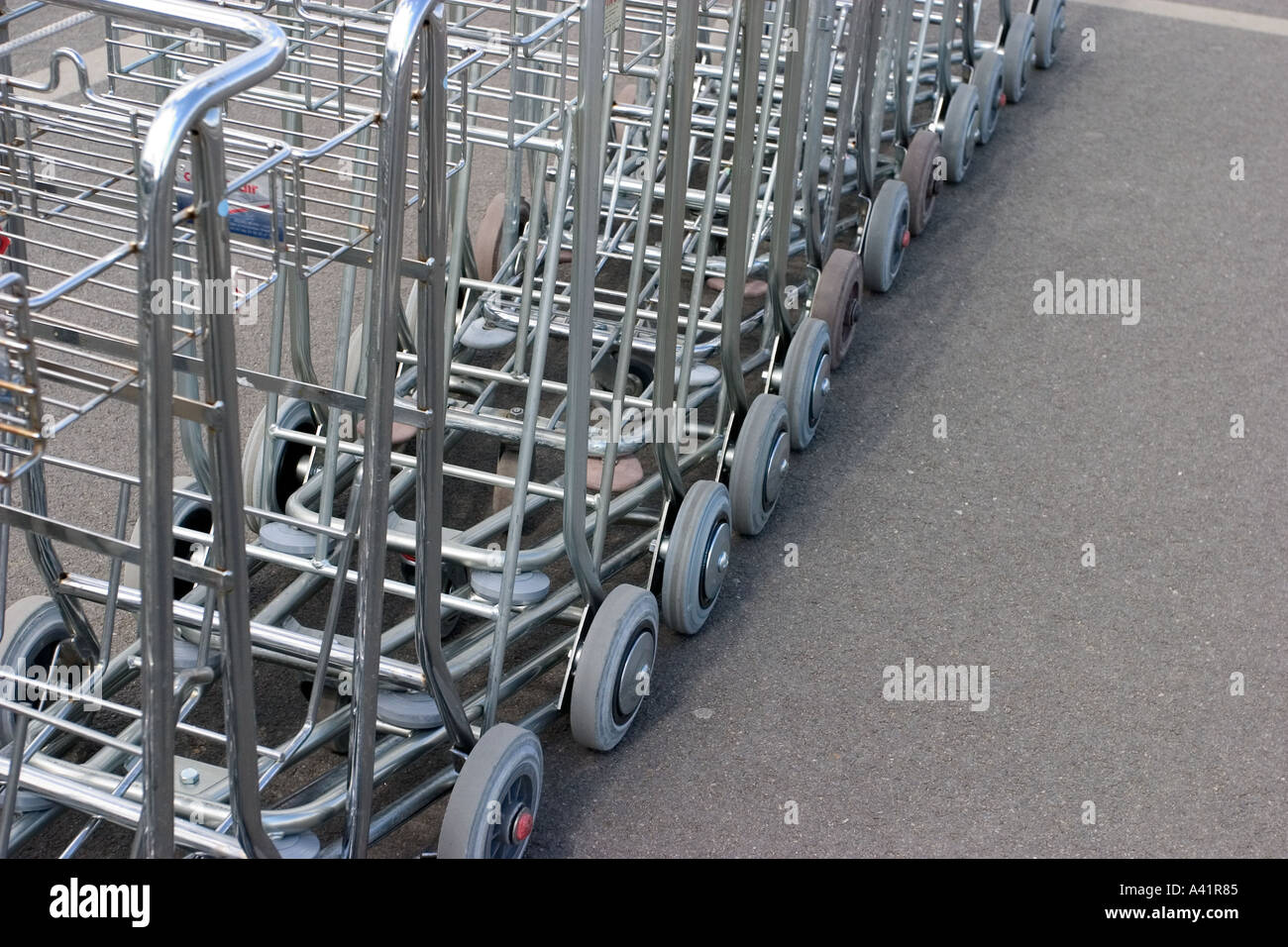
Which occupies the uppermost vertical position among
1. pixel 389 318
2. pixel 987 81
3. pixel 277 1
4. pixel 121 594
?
pixel 277 1

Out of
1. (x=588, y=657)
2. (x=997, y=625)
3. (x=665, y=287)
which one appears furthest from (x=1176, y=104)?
(x=588, y=657)

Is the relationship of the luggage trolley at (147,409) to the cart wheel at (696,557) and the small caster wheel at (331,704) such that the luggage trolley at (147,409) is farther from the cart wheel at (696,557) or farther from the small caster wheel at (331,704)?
the cart wheel at (696,557)

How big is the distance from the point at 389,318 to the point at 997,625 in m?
2.02

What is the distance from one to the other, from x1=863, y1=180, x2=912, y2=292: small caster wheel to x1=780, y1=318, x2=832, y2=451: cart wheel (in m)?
0.77

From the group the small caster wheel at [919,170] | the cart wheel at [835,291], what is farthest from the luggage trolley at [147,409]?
the small caster wheel at [919,170]

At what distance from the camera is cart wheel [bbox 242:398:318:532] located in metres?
3.36

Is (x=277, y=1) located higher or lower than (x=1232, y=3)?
higher

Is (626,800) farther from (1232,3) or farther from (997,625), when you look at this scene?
(1232,3)

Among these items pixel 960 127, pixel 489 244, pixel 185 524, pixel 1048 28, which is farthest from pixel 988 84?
pixel 185 524

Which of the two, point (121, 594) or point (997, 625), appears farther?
point (997, 625)

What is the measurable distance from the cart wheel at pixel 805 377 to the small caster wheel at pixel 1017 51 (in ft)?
7.84

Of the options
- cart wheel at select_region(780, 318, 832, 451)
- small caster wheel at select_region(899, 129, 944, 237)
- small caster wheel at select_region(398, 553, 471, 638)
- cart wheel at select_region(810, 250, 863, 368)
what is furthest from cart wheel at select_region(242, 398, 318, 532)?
small caster wheel at select_region(899, 129, 944, 237)

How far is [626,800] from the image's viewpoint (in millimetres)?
3064

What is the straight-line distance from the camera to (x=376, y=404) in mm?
2111
